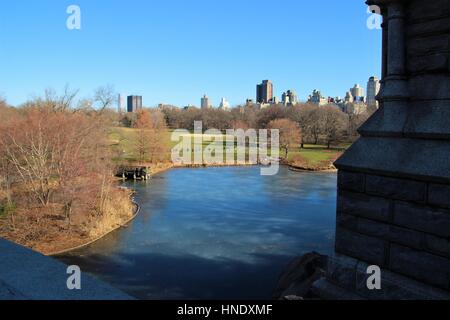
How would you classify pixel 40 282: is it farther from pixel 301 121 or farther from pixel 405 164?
pixel 301 121

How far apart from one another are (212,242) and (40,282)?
18.1m

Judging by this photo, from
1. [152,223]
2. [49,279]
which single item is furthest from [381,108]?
[152,223]

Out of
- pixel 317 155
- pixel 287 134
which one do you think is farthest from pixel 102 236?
pixel 287 134

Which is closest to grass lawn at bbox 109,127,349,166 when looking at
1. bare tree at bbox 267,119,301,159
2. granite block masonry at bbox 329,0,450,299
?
bare tree at bbox 267,119,301,159

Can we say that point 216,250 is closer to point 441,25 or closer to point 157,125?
point 441,25

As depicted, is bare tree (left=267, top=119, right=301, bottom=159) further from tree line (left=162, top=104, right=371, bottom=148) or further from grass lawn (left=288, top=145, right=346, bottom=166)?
grass lawn (left=288, top=145, right=346, bottom=166)

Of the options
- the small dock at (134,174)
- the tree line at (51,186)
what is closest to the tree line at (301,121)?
the small dock at (134,174)

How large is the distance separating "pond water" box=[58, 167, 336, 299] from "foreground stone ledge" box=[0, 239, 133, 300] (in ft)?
39.4

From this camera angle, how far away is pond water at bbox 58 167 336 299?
50.9 feet

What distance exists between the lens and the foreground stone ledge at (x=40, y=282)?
2.29 meters

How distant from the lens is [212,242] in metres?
20.3

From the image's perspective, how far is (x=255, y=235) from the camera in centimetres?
2144

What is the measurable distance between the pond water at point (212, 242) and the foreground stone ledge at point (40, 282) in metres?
12.0

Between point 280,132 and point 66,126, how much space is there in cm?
4102
